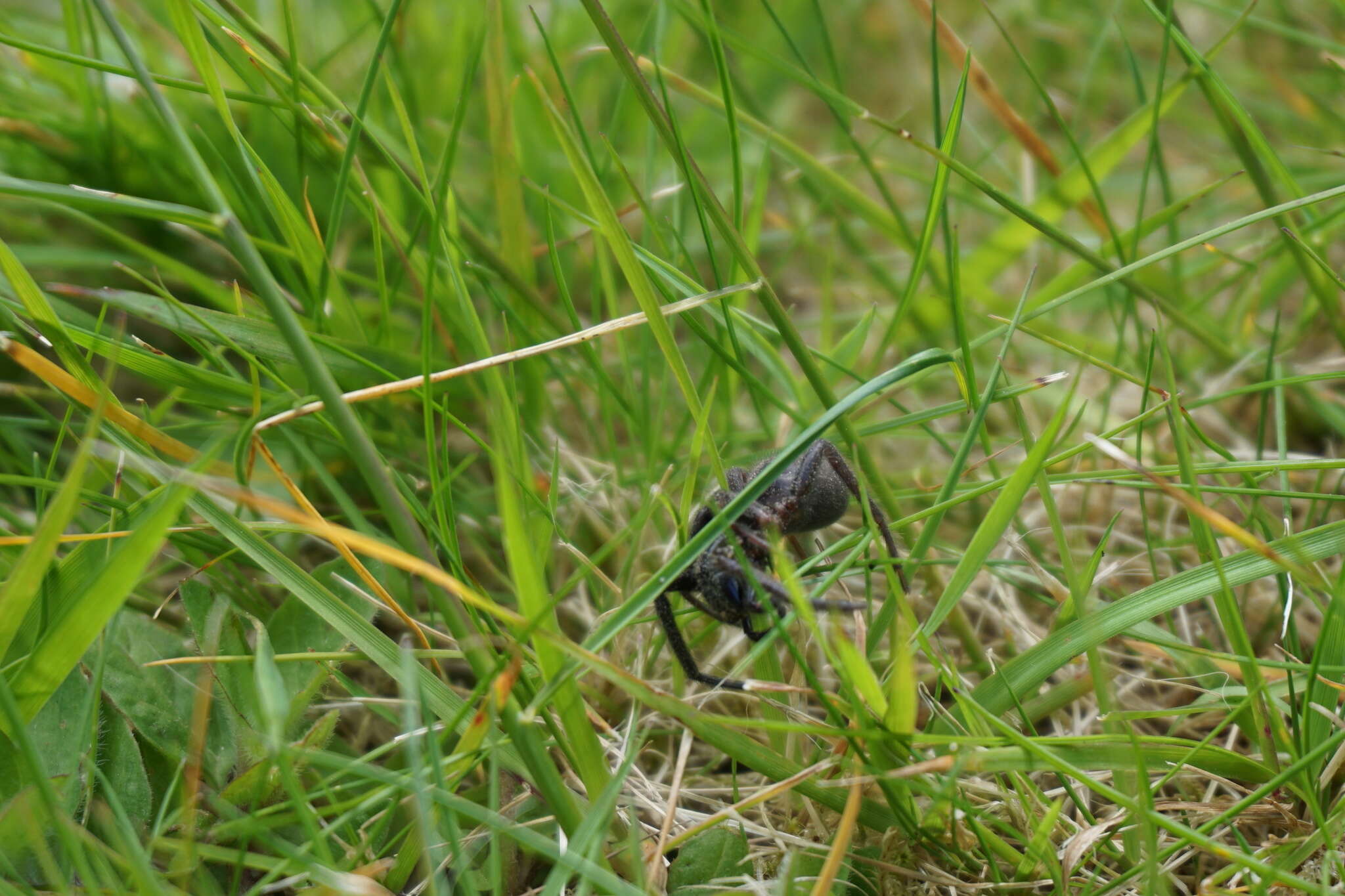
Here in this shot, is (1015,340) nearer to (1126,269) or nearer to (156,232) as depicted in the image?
(1126,269)

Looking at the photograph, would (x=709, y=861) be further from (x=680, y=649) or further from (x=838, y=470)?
(x=838, y=470)

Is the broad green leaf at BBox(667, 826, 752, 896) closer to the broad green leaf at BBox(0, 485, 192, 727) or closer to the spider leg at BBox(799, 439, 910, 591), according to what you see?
the spider leg at BBox(799, 439, 910, 591)

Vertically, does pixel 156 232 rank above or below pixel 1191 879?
above

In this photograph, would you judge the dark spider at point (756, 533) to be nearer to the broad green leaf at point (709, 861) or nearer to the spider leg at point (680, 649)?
the spider leg at point (680, 649)

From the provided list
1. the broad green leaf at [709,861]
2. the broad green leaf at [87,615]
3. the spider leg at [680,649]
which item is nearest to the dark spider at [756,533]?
the spider leg at [680,649]

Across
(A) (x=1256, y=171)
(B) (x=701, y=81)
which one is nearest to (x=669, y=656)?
(A) (x=1256, y=171)

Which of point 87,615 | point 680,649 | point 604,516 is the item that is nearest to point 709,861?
point 680,649
